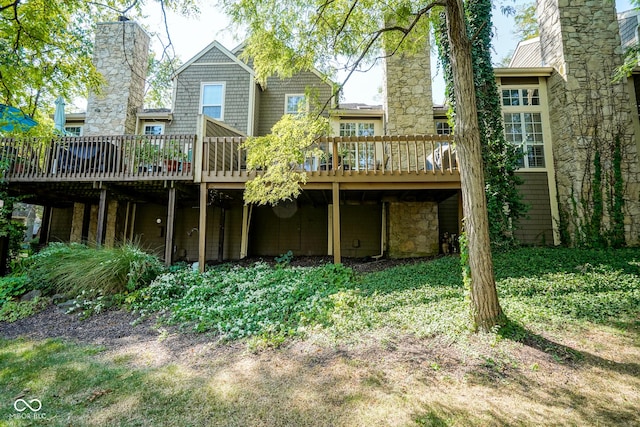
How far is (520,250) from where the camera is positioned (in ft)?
23.8

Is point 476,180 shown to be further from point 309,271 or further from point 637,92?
point 637,92

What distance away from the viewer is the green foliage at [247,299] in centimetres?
450

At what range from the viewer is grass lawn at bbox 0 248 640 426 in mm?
2527

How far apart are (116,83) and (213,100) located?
3653mm

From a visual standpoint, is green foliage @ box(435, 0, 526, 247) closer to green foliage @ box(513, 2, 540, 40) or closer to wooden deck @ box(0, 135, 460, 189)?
wooden deck @ box(0, 135, 460, 189)

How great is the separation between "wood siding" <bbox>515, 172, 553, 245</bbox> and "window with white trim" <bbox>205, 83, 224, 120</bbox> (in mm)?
9861

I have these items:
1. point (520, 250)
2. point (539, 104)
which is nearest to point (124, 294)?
point (520, 250)

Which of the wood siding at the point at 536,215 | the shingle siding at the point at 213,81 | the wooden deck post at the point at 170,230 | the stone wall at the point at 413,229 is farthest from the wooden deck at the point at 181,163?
the wood siding at the point at 536,215

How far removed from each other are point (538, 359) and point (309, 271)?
458 cm

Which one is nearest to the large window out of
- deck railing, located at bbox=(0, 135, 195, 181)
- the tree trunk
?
the tree trunk

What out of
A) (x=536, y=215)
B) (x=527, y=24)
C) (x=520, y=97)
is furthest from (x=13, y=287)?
(x=527, y=24)

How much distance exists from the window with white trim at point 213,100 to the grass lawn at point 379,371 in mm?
8317

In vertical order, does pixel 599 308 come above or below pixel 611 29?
below

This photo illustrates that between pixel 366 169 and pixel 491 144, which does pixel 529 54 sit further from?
pixel 366 169
